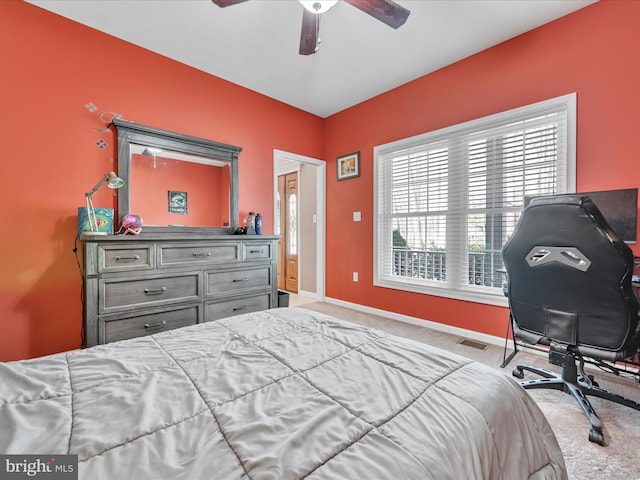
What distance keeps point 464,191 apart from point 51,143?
3789 millimetres

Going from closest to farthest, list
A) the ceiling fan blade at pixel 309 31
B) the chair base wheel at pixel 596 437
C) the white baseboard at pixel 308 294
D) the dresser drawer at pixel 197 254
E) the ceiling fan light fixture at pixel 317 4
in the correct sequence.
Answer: the chair base wheel at pixel 596 437 < the ceiling fan light fixture at pixel 317 4 < the ceiling fan blade at pixel 309 31 < the dresser drawer at pixel 197 254 < the white baseboard at pixel 308 294

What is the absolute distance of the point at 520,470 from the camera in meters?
0.75

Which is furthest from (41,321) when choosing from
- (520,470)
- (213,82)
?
(520,470)

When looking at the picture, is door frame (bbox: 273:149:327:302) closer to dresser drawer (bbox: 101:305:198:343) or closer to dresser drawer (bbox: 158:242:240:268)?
dresser drawer (bbox: 158:242:240:268)

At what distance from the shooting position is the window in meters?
2.49

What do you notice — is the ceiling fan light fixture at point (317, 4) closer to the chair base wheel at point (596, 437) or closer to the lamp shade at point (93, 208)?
the lamp shade at point (93, 208)

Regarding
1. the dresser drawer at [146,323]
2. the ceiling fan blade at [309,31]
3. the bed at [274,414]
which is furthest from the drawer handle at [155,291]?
the ceiling fan blade at [309,31]

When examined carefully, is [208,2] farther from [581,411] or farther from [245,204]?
[581,411]

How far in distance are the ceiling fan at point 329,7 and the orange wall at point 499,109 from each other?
147 centimetres

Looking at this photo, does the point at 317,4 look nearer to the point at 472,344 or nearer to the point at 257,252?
the point at 257,252

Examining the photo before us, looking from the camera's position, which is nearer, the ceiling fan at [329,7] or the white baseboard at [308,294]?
the ceiling fan at [329,7]

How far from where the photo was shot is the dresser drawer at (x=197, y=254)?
2.39 metres

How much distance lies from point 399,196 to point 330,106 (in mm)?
1681

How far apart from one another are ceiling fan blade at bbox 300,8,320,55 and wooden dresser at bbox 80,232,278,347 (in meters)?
1.75
